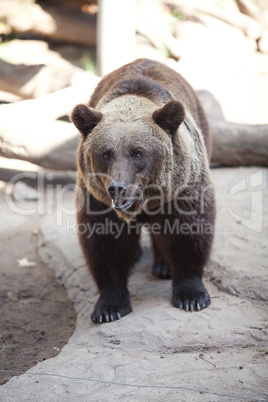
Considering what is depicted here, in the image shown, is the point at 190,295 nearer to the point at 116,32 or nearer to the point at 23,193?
the point at 23,193

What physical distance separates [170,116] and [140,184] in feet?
2.17

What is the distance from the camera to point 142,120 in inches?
171

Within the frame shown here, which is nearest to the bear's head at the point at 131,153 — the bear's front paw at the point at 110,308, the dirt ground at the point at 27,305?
the bear's front paw at the point at 110,308

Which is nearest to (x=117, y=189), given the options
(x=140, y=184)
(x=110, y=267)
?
(x=140, y=184)

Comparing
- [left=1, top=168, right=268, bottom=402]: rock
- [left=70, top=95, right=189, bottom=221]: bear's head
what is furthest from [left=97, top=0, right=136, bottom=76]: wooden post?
[left=70, top=95, right=189, bottom=221]: bear's head

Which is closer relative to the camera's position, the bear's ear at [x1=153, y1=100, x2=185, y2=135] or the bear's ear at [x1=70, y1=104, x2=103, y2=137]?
the bear's ear at [x1=153, y1=100, x2=185, y2=135]

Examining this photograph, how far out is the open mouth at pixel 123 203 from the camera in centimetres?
400

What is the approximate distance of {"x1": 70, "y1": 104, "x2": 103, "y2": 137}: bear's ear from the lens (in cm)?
436

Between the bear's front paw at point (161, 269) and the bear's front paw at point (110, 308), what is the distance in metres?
0.76

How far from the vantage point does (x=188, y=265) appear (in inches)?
197

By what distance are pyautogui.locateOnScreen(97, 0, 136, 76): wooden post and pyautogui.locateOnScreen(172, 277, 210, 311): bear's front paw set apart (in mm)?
5083

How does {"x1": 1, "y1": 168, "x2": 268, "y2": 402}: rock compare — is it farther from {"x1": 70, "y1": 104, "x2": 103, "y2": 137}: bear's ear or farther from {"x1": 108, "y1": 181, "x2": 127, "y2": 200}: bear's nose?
{"x1": 70, "y1": 104, "x2": 103, "y2": 137}: bear's ear

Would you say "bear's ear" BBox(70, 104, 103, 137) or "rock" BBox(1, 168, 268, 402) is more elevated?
"bear's ear" BBox(70, 104, 103, 137)

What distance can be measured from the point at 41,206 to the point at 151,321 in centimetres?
445
